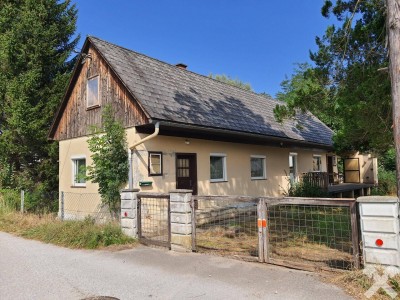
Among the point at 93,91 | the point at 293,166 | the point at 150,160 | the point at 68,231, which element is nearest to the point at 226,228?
the point at 150,160

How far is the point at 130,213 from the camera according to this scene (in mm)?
8930

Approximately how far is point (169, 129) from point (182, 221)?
3.92 meters

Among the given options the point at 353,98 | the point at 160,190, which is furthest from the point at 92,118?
the point at 353,98

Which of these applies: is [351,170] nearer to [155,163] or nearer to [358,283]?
[155,163]

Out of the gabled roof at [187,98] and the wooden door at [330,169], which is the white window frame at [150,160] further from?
the wooden door at [330,169]

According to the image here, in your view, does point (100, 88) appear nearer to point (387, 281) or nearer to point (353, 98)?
point (353, 98)

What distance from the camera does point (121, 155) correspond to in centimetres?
1055

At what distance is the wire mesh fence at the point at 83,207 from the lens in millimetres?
11430

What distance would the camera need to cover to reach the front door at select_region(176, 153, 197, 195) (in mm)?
11469

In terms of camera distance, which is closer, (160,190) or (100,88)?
(160,190)

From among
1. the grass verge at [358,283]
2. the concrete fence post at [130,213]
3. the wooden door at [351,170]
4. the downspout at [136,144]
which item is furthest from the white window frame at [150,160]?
the wooden door at [351,170]

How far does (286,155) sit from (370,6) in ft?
33.7

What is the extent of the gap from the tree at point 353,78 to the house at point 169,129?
1.86 metres

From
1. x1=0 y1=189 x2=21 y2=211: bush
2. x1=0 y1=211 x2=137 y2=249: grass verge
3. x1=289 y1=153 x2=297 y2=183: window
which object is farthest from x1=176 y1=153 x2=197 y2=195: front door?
x1=289 y1=153 x2=297 y2=183: window
